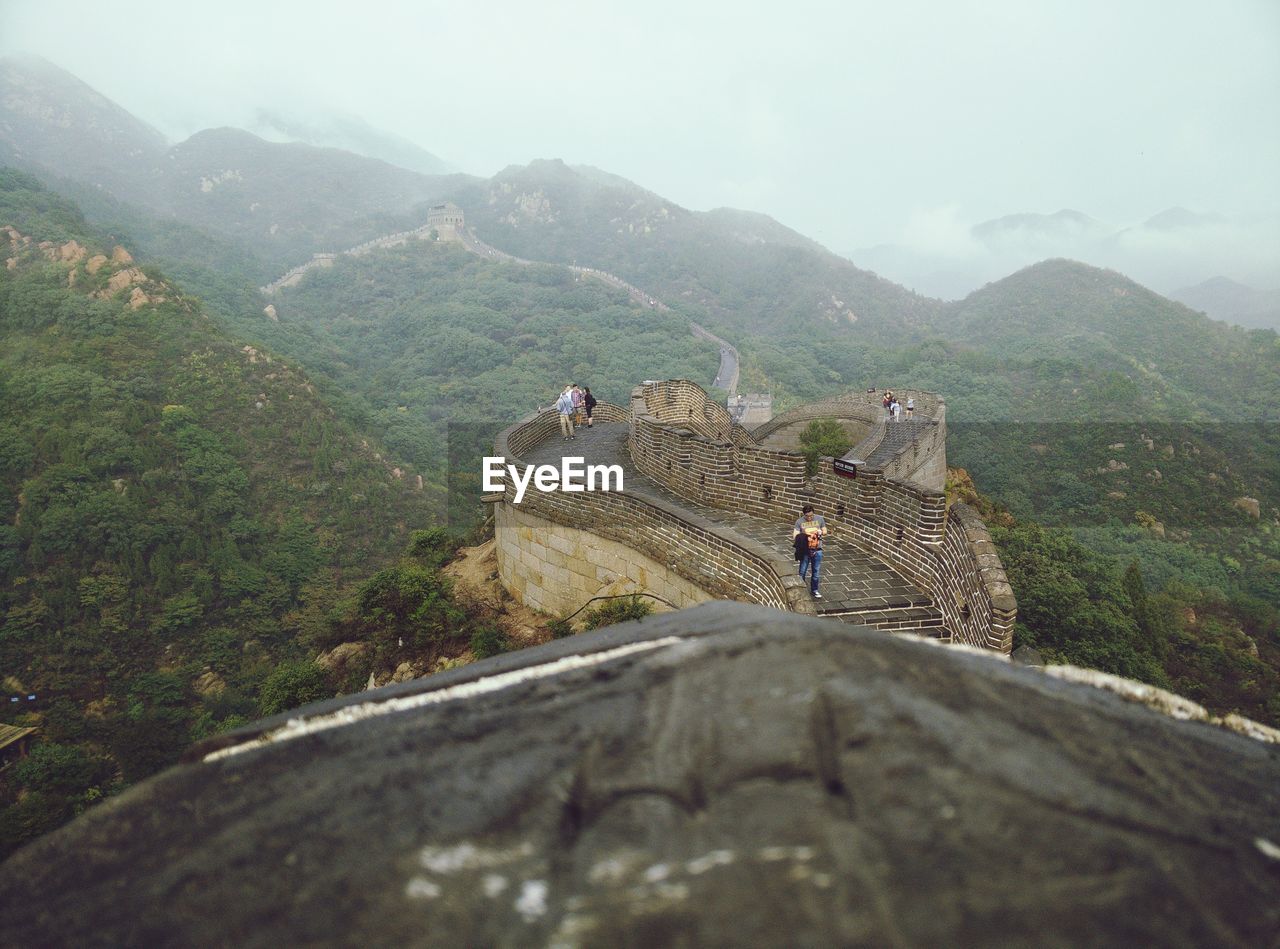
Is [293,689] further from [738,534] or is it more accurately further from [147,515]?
[147,515]

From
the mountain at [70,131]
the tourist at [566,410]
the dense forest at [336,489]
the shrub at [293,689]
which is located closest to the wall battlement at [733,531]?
the tourist at [566,410]

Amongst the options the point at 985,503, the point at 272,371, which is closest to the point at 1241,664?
the point at 985,503

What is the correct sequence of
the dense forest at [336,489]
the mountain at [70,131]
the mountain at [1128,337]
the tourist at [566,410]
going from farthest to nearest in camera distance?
the mountain at [70,131], the mountain at [1128,337], the dense forest at [336,489], the tourist at [566,410]

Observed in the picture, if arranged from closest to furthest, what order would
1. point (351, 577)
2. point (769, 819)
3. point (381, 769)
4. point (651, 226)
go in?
1. point (769, 819)
2. point (381, 769)
3. point (351, 577)
4. point (651, 226)

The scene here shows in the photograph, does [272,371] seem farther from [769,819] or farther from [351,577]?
[769,819]

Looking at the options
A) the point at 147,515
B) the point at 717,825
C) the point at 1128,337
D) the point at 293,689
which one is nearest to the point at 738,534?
the point at 717,825

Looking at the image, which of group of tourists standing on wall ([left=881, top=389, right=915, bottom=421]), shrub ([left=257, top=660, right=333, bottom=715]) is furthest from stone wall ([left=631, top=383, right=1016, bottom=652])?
group of tourists standing on wall ([left=881, top=389, right=915, bottom=421])

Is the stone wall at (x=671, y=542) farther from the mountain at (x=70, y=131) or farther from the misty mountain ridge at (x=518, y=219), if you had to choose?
the mountain at (x=70, y=131)
